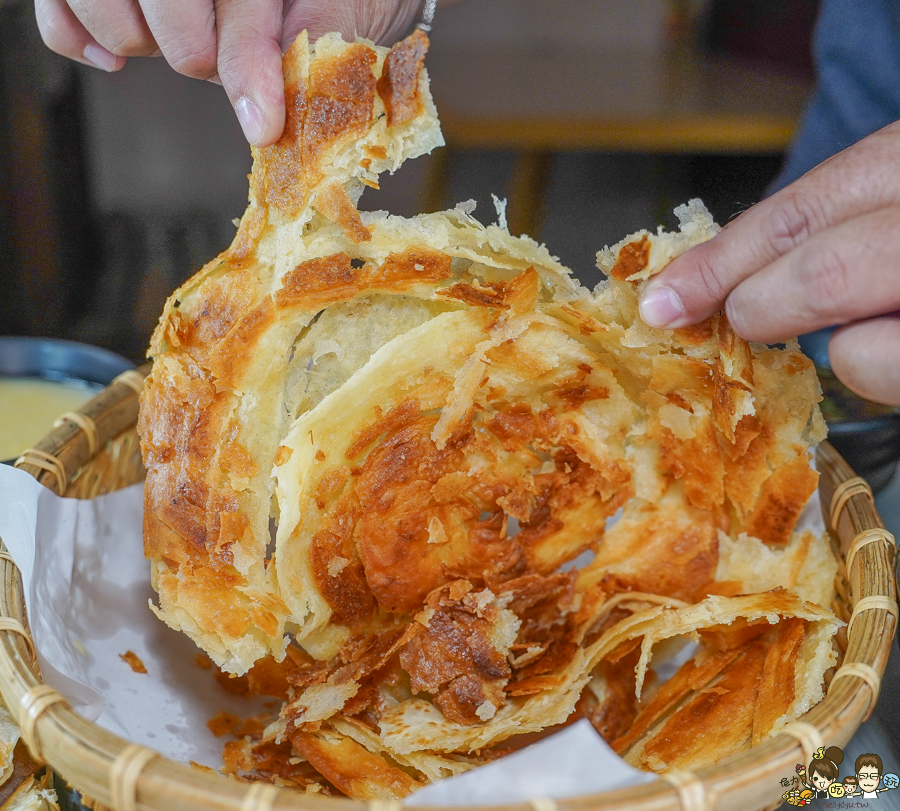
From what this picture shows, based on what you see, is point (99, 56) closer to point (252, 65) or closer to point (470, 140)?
point (252, 65)

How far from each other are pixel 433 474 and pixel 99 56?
0.85 m

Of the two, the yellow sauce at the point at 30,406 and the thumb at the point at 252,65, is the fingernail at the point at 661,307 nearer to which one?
the thumb at the point at 252,65

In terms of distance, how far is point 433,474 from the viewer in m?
1.17

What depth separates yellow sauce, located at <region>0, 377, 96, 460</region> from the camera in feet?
5.82

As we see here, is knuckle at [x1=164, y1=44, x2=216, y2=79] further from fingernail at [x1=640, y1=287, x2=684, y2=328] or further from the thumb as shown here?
fingernail at [x1=640, y1=287, x2=684, y2=328]

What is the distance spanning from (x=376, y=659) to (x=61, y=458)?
0.61 meters

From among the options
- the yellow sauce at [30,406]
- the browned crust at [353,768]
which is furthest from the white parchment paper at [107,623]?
the yellow sauce at [30,406]

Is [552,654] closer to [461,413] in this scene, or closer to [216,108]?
[461,413]

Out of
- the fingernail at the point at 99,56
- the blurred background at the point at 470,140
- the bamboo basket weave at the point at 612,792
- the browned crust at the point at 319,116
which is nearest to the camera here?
the bamboo basket weave at the point at 612,792

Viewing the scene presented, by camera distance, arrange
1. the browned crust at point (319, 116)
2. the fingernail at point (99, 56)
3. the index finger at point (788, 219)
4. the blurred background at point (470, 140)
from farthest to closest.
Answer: the blurred background at point (470, 140)
the fingernail at point (99, 56)
the browned crust at point (319, 116)
the index finger at point (788, 219)

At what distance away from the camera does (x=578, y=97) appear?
546cm

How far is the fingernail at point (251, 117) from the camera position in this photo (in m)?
1.02

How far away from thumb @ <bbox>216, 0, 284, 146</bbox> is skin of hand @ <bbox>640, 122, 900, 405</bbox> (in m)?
0.52

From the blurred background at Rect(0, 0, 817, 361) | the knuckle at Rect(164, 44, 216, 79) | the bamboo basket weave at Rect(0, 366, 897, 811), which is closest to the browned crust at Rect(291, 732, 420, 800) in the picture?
the bamboo basket weave at Rect(0, 366, 897, 811)
